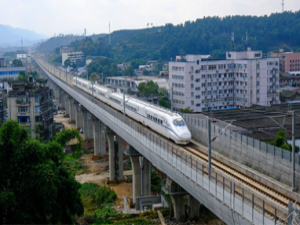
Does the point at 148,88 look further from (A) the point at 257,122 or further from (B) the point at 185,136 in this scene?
(B) the point at 185,136

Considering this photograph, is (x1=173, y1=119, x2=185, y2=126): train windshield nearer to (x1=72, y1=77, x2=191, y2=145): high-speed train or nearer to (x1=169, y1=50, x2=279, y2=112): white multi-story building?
(x1=72, y1=77, x2=191, y2=145): high-speed train

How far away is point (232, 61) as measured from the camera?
84.0 metres

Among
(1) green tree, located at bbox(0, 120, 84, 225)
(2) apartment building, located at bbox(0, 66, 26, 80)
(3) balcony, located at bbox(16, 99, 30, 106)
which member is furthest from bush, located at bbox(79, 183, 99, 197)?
(2) apartment building, located at bbox(0, 66, 26, 80)

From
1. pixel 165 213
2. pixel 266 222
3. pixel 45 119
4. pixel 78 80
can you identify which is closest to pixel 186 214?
pixel 165 213

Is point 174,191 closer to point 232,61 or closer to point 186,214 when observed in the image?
point 186,214

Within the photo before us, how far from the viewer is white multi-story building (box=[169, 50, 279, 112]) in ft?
266

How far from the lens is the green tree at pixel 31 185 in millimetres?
23938

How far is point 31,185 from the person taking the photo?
78.6 feet

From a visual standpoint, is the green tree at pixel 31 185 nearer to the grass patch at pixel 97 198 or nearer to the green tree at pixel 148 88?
the grass patch at pixel 97 198

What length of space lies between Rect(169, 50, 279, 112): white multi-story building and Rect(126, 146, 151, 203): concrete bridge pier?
38.7 metres

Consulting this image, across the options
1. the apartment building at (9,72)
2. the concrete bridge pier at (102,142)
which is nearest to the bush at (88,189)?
the concrete bridge pier at (102,142)

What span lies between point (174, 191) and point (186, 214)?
3.10m

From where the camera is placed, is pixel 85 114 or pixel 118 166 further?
pixel 85 114

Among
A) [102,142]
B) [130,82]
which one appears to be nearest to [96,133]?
[102,142]
